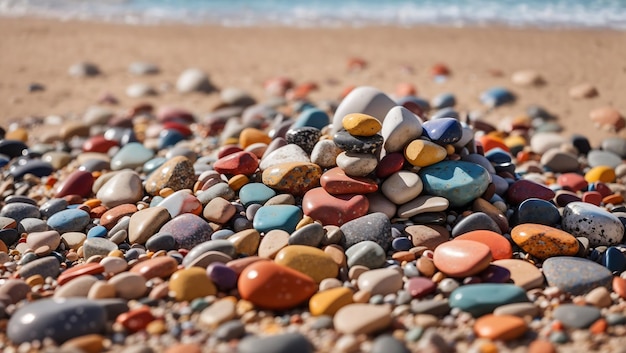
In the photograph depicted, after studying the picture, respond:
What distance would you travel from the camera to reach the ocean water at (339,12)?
37.8 feet

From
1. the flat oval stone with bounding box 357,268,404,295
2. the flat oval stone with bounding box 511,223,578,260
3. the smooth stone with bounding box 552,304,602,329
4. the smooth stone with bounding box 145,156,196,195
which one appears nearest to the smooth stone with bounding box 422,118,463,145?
the flat oval stone with bounding box 511,223,578,260

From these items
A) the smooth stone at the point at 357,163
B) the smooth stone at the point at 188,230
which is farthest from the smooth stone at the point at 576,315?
the smooth stone at the point at 188,230

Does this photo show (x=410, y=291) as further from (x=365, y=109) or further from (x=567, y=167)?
(x=567, y=167)

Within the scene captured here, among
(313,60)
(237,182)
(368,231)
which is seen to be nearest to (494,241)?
(368,231)

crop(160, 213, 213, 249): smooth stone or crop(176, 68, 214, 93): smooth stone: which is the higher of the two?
crop(176, 68, 214, 93): smooth stone

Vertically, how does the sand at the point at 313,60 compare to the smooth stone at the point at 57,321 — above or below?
above

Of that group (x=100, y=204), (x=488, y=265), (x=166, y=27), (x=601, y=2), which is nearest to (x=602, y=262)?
(x=488, y=265)

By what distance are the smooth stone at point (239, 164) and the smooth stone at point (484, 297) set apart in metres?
1.83

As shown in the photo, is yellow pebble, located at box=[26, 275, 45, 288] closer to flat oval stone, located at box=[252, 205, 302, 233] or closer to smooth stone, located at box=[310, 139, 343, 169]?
flat oval stone, located at box=[252, 205, 302, 233]

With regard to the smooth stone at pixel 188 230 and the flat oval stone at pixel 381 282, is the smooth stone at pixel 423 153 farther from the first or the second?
the smooth stone at pixel 188 230

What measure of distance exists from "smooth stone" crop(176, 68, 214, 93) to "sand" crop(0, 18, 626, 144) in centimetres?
17

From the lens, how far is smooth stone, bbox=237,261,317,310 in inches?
126

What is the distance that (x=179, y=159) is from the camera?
470cm

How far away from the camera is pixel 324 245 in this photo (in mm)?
3811
